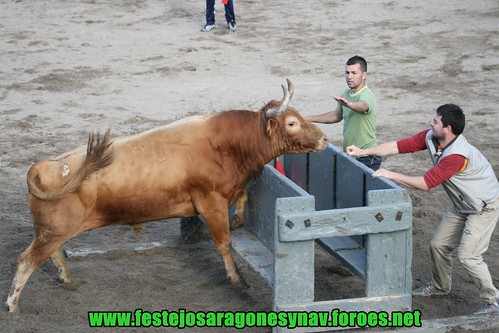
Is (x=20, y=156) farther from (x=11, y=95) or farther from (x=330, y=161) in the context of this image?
(x=330, y=161)

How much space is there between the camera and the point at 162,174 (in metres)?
6.78

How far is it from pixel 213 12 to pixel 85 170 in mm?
9304

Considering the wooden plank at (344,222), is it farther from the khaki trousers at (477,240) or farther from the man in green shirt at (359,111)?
the man in green shirt at (359,111)

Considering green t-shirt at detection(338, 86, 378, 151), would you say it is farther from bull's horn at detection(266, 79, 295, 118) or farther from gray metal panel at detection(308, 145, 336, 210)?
bull's horn at detection(266, 79, 295, 118)

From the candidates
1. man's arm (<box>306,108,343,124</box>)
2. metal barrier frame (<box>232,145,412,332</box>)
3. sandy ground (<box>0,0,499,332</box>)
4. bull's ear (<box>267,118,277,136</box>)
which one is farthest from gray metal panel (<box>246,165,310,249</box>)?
man's arm (<box>306,108,343,124</box>)

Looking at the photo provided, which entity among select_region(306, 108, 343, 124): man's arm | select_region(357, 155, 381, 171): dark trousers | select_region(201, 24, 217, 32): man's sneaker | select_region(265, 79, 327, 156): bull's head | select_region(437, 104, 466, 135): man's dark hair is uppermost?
select_region(437, 104, 466, 135): man's dark hair

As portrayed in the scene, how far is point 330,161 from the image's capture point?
7.38m

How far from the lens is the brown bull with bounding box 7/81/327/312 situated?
22.0 ft

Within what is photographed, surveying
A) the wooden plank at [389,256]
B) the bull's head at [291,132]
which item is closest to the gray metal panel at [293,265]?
the wooden plank at [389,256]

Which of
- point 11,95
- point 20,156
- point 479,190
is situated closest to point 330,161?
point 479,190

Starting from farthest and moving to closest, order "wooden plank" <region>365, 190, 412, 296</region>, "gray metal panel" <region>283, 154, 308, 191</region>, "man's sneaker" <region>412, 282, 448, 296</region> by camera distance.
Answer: "gray metal panel" <region>283, 154, 308, 191</region>, "man's sneaker" <region>412, 282, 448, 296</region>, "wooden plank" <region>365, 190, 412, 296</region>

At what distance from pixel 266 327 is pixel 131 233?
239 centimetres

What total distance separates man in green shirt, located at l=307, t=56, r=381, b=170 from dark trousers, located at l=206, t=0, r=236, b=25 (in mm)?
7828

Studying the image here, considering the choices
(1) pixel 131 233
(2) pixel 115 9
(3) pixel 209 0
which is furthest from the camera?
(2) pixel 115 9
